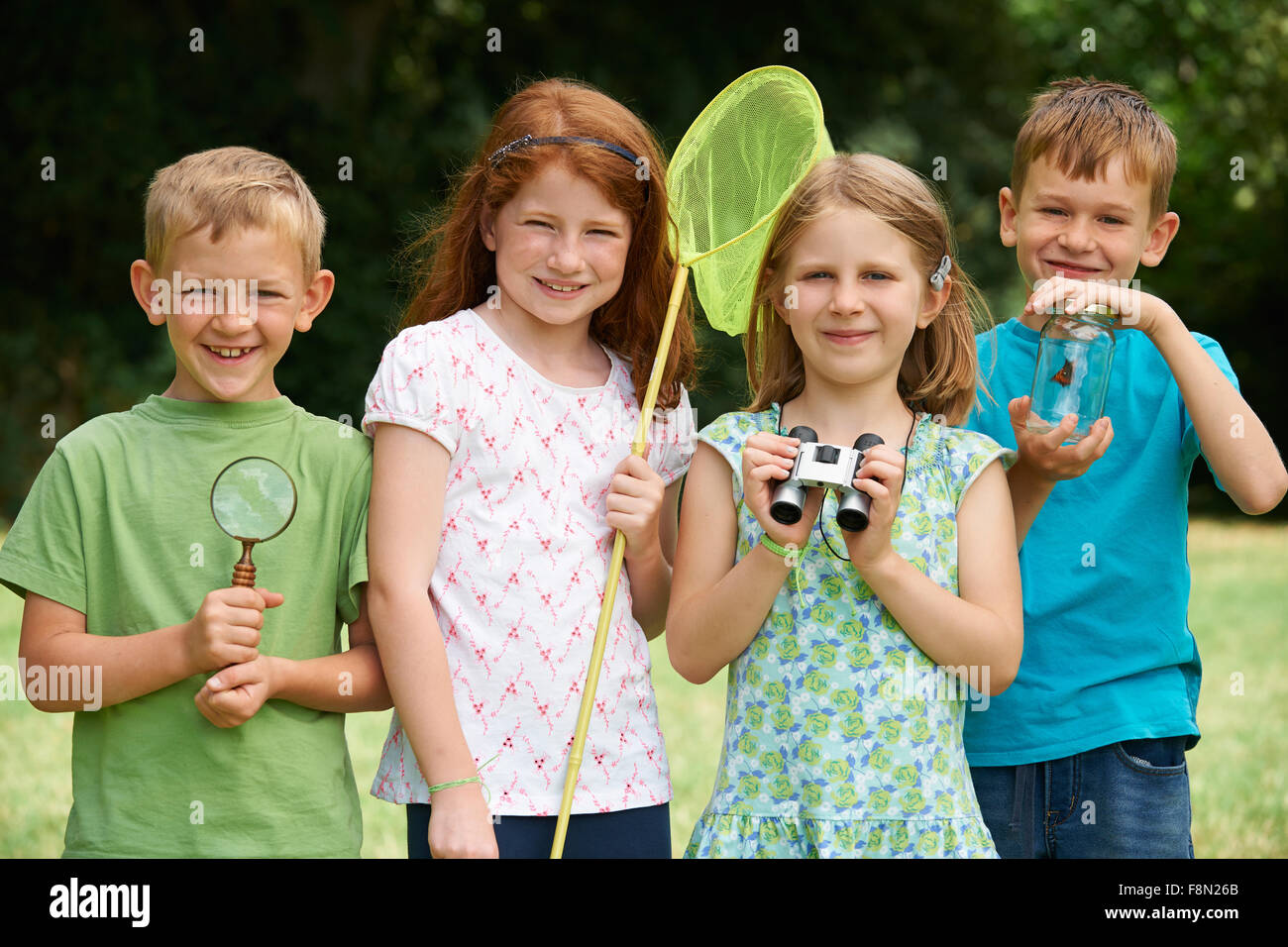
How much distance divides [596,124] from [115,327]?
12.3 metres

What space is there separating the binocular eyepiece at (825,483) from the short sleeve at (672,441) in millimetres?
494

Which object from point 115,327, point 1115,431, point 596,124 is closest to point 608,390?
point 596,124

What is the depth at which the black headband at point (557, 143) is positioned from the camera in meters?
2.74

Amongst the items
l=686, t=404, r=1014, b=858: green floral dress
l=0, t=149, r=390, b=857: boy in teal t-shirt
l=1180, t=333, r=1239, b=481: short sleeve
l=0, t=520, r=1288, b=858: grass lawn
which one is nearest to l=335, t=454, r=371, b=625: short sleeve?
l=0, t=149, r=390, b=857: boy in teal t-shirt

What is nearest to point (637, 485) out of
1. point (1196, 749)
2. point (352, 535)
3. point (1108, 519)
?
point (352, 535)

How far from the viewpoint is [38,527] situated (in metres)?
2.50

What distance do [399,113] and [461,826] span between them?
13.6m

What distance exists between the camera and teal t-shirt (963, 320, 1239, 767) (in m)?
2.84

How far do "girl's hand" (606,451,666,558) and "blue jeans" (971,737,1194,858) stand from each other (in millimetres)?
921

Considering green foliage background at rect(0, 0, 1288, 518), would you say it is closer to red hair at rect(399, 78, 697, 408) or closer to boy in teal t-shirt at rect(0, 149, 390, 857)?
red hair at rect(399, 78, 697, 408)

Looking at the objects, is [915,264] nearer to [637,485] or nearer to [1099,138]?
[1099,138]

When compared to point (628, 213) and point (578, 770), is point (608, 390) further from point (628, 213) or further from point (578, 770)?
point (578, 770)

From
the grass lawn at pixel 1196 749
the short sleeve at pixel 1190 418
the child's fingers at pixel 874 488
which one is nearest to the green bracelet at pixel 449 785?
the child's fingers at pixel 874 488

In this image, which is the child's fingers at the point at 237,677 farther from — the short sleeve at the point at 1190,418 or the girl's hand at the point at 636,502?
the short sleeve at the point at 1190,418
